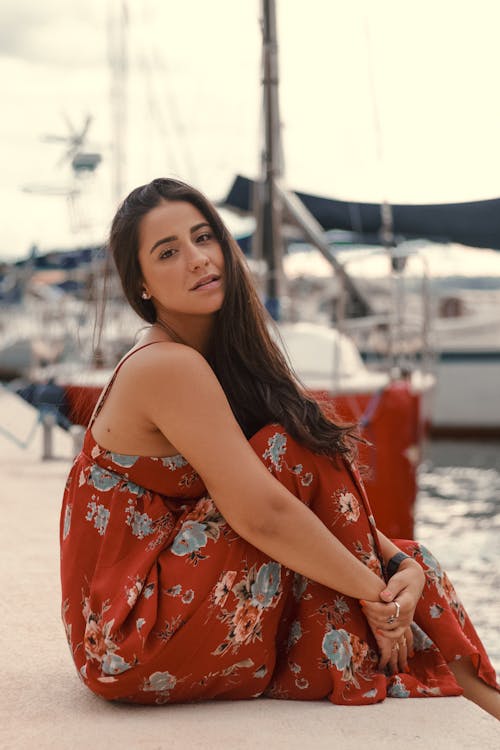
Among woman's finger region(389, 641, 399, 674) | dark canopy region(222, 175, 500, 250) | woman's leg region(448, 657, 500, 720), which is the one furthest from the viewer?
dark canopy region(222, 175, 500, 250)

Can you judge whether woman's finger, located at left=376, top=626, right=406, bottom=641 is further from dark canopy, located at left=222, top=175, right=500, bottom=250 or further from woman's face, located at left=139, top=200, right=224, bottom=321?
dark canopy, located at left=222, top=175, right=500, bottom=250

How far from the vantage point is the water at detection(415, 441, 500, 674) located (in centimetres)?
627

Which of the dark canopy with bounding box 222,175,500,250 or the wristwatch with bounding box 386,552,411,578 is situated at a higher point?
the dark canopy with bounding box 222,175,500,250

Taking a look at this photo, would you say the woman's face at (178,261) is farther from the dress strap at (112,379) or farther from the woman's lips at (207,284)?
the dress strap at (112,379)

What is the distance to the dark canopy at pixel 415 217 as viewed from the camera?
962cm

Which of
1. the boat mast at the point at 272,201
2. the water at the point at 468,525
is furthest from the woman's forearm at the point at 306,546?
the boat mast at the point at 272,201

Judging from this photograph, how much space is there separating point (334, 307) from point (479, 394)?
3.30 m

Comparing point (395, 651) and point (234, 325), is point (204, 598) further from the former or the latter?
point (234, 325)

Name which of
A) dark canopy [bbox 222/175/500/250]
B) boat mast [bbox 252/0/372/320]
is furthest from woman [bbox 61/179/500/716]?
dark canopy [bbox 222/175/500/250]

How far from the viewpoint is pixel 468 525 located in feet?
29.1

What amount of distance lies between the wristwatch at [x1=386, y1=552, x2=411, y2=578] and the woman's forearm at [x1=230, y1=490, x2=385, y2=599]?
0.14 m

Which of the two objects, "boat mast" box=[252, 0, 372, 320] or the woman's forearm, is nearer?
the woman's forearm

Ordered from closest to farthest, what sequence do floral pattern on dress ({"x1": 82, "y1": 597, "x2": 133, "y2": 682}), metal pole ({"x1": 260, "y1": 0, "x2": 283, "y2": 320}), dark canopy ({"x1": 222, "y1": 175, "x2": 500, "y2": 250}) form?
floral pattern on dress ({"x1": 82, "y1": 597, "x2": 133, "y2": 682}) → metal pole ({"x1": 260, "y1": 0, "x2": 283, "y2": 320}) → dark canopy ({"x1": 222, "y1": 175, "x2": 500, "y2": 250})

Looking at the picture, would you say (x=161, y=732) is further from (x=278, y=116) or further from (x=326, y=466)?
(x=278, y=116)
